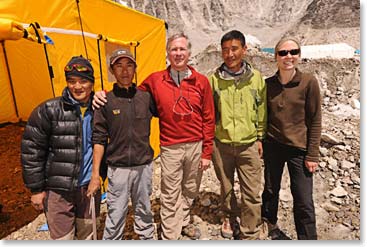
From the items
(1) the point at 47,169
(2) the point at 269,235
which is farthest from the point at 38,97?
(2) the point at 269,235

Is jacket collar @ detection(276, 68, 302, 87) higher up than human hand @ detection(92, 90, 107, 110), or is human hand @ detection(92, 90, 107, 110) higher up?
jacket collar @ detection(276, 68, 302, 87)

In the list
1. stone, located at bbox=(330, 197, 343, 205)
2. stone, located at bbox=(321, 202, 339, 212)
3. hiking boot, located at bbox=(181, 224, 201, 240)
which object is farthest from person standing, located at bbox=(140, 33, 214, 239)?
stone, located at bbox=(330, 197, 343, 205)

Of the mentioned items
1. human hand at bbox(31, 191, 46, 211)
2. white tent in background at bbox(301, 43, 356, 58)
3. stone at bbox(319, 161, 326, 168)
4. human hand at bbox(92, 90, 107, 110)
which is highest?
white tent in background at bbox(301, 43, 356, 58)

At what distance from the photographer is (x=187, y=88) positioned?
2.66 metres

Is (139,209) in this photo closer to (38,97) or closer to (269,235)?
(269,235)

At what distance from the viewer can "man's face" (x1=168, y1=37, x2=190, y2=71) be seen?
8.32 ft

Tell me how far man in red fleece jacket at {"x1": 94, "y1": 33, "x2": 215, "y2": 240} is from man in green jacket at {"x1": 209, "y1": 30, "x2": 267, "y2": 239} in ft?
0.56

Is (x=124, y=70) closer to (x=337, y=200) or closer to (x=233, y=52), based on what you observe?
(x=233, y=52)

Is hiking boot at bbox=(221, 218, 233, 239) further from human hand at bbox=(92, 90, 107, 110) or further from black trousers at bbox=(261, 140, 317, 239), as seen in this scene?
human hand at bbox=(92, 90, 107, 110)

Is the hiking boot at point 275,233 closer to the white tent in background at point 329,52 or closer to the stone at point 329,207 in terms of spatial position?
the stone at point 329,207

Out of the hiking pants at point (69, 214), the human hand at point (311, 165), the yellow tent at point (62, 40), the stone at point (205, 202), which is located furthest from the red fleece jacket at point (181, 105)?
the stone at point (205, 202)

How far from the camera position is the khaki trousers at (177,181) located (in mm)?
2701

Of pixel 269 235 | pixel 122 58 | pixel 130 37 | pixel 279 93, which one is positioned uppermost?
pixel 130 37

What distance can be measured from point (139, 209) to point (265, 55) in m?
21.3
